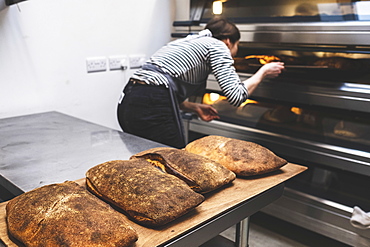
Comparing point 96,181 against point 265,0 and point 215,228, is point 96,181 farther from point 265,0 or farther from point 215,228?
point 265,0

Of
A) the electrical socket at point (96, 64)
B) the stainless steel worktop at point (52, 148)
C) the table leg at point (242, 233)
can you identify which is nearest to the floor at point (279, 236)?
the table leg at point (242, 233)

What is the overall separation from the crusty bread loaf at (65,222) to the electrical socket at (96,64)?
141cm

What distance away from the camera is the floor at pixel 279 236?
6.47ft

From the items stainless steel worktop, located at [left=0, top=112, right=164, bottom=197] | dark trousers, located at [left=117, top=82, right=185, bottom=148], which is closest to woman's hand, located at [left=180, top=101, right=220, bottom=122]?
dark trousers, located at [left=117, top=82, right=185, bottom=148]

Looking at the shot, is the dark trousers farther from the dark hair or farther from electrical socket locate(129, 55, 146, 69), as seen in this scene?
electrical socket locate(129, 55, 146, 69)

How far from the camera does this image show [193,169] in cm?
95

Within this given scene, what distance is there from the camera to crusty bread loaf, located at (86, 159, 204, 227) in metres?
0.78

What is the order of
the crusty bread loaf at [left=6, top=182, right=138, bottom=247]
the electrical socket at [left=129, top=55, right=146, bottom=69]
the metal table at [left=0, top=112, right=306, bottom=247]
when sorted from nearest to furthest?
the crusty bread loaf at [left=6, top=182, right=138, bottom=247] → the metal table at [left=0, top=112, right=306, bottom=247] → the electrical socket at [left=129, top=55, right=146, bottom=69]

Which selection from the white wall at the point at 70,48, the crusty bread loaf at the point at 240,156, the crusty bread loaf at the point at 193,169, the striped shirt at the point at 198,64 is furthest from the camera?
the white wall at the point at 70,48

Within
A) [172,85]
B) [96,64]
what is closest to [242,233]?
[172,85]

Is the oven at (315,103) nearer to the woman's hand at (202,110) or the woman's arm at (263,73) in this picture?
the woman's arm at (263,73)

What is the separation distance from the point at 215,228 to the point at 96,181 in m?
0.31

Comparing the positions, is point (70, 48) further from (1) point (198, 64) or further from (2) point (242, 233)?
(2) point (242, 233)

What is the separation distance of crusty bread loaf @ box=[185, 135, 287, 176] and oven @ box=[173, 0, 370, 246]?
2.80ft
